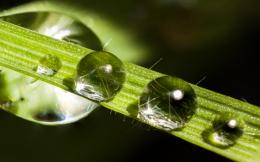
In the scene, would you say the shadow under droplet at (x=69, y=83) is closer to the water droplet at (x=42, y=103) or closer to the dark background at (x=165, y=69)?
the water droplet at (x=42, y=103)

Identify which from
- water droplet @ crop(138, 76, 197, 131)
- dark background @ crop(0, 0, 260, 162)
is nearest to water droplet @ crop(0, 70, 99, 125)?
dark background @ crop(0, 0, 260, 162)

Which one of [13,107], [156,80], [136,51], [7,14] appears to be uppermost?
[136,51]

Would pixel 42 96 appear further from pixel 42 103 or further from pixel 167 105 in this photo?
pixel 167 105

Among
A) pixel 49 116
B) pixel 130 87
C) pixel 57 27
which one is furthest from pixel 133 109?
pixel 57 27

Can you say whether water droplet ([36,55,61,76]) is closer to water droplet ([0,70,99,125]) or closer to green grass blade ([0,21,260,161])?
green grass blade ([0,21,260,161])

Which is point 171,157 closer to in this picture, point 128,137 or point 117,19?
point 128,137

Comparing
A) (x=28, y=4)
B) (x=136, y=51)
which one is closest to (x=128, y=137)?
(x=136, y=51)
